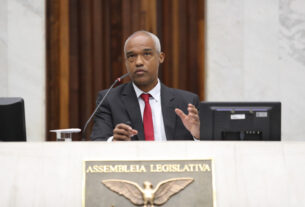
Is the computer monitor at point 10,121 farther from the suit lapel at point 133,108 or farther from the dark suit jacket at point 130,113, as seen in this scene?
the suit lapel at point 133,108

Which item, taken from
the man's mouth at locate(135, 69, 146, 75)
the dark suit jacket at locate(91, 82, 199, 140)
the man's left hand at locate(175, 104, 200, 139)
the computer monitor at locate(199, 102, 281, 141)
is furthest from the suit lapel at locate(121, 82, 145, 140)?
the computer monitor at locate(199, 102, 281, 141)

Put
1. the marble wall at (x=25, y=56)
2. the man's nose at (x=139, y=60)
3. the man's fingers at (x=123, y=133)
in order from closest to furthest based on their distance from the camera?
the man's fingers at (x=123, y=133)
the man's nose at (x=139, y=60)
the marble wall at (x=25, y=56)

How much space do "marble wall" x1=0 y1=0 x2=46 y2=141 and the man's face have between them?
128cm

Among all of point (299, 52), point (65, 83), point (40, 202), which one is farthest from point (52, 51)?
point (40, 202)

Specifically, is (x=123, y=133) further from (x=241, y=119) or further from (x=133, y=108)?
(x=133, y=108)

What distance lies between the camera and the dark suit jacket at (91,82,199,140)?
260cm

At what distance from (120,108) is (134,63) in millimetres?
327

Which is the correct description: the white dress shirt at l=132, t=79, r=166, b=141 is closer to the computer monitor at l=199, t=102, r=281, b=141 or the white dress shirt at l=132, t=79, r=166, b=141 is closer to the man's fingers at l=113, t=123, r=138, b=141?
the man's fingers at l=113, t=123, r=138, b=141

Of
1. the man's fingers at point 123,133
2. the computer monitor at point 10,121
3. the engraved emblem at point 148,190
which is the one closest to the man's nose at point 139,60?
the man's fingers at point 123,133

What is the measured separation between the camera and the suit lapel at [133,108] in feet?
8.55

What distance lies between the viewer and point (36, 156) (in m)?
1.49

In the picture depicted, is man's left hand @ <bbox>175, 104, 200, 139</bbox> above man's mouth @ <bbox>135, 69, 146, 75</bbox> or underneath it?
underneath

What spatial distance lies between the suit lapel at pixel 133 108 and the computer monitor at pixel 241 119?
77 centimetres

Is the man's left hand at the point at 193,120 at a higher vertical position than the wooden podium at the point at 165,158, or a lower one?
higher
